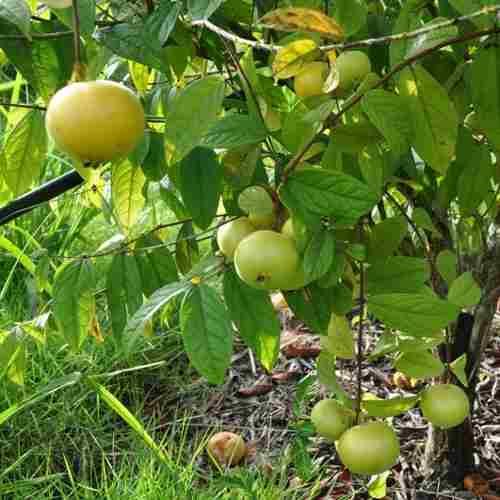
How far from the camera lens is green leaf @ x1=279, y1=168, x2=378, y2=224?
0.71 meters

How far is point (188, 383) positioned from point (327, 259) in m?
1.84

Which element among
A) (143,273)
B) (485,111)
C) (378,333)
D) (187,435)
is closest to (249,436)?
(187,435)

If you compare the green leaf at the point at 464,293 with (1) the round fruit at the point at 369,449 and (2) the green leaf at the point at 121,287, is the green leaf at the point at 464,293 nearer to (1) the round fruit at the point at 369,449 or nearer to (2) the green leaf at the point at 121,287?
(1) the round fruit at the point at 369,449

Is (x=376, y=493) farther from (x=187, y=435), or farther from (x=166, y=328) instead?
(x=166, y=328)

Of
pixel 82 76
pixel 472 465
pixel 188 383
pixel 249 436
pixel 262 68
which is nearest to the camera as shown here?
pixel 82 76

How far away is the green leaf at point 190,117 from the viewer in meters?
0.72

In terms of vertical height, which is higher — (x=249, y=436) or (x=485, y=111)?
(x=485, y=111)

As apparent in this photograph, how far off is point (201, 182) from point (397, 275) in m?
0.27

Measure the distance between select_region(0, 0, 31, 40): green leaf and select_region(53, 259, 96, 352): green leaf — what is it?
1.64 ft

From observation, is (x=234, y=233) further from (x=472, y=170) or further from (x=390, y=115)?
(x=472, y=170)

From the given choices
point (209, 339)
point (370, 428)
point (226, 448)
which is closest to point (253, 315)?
point (209, 339)


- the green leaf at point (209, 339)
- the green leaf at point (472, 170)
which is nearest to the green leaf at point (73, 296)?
the green leaf at point (209, 339)

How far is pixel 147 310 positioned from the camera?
2.70ft

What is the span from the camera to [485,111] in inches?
34.5
